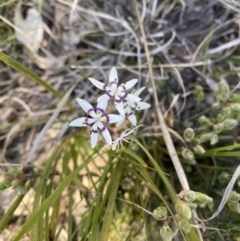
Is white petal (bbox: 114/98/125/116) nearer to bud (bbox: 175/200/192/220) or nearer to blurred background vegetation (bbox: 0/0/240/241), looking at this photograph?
bud (bbox: 175/200/192/220)

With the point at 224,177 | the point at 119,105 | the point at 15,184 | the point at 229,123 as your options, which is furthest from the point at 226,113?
the point at 15,184

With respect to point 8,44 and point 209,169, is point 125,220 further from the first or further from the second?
point 8,44

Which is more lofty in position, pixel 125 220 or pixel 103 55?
pixel 103 55

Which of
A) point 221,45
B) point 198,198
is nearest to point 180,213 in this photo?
point 198,198

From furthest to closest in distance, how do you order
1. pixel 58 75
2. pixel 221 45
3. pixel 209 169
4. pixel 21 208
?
pixel 58 75, pixel 221 45, pixel 21 208, pixel 209 169

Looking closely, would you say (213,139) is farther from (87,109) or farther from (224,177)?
(87,109)

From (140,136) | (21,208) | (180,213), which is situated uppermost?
(140,136)

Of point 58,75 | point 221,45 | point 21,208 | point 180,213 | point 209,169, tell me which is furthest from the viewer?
point 58,75

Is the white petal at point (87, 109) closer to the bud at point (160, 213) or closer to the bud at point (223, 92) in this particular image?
the bud at point (160, 213)
